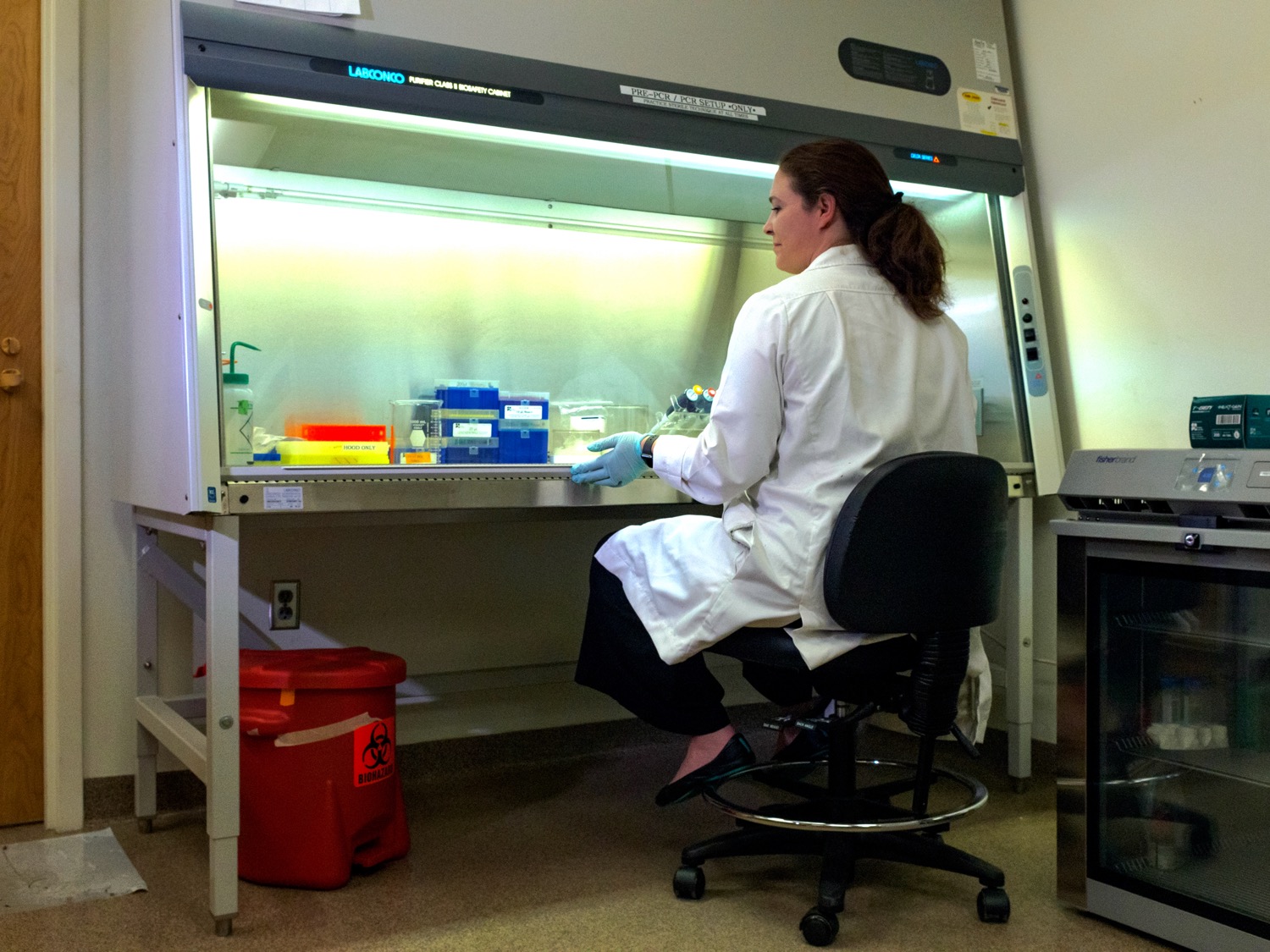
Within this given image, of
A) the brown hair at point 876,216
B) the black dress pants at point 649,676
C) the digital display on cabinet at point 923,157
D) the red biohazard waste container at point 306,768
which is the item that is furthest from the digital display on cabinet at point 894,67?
the red biohazard waste container at point 306,768

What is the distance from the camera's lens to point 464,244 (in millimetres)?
2555

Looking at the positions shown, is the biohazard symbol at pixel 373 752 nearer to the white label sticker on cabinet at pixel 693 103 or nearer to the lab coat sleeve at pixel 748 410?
the lab coat sleeve at pixel 748 410

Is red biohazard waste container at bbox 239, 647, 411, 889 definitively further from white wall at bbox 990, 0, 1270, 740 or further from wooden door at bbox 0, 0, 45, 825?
white wall at bbox 990, 0, 1270, 740

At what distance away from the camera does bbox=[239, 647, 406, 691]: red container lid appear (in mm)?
1870

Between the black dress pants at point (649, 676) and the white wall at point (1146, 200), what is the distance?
44.1 inches

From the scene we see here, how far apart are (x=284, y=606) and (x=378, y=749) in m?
0.58

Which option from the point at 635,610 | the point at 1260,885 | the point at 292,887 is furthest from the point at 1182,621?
the point at 292,887

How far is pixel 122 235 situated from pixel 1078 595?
1977 millimetres

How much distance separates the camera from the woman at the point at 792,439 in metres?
1.64

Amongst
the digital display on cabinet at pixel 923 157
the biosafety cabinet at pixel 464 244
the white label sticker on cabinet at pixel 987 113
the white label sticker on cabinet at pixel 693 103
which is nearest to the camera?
the biosafety cabinet at pixel 464 244

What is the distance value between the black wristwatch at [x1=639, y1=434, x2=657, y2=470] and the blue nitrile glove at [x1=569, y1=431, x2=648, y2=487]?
0.01 m

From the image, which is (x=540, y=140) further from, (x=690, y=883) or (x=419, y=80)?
(x=690, y=883)

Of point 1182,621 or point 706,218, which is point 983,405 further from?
point 1182,621

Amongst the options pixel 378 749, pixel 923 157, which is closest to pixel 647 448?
pixel 378 749
